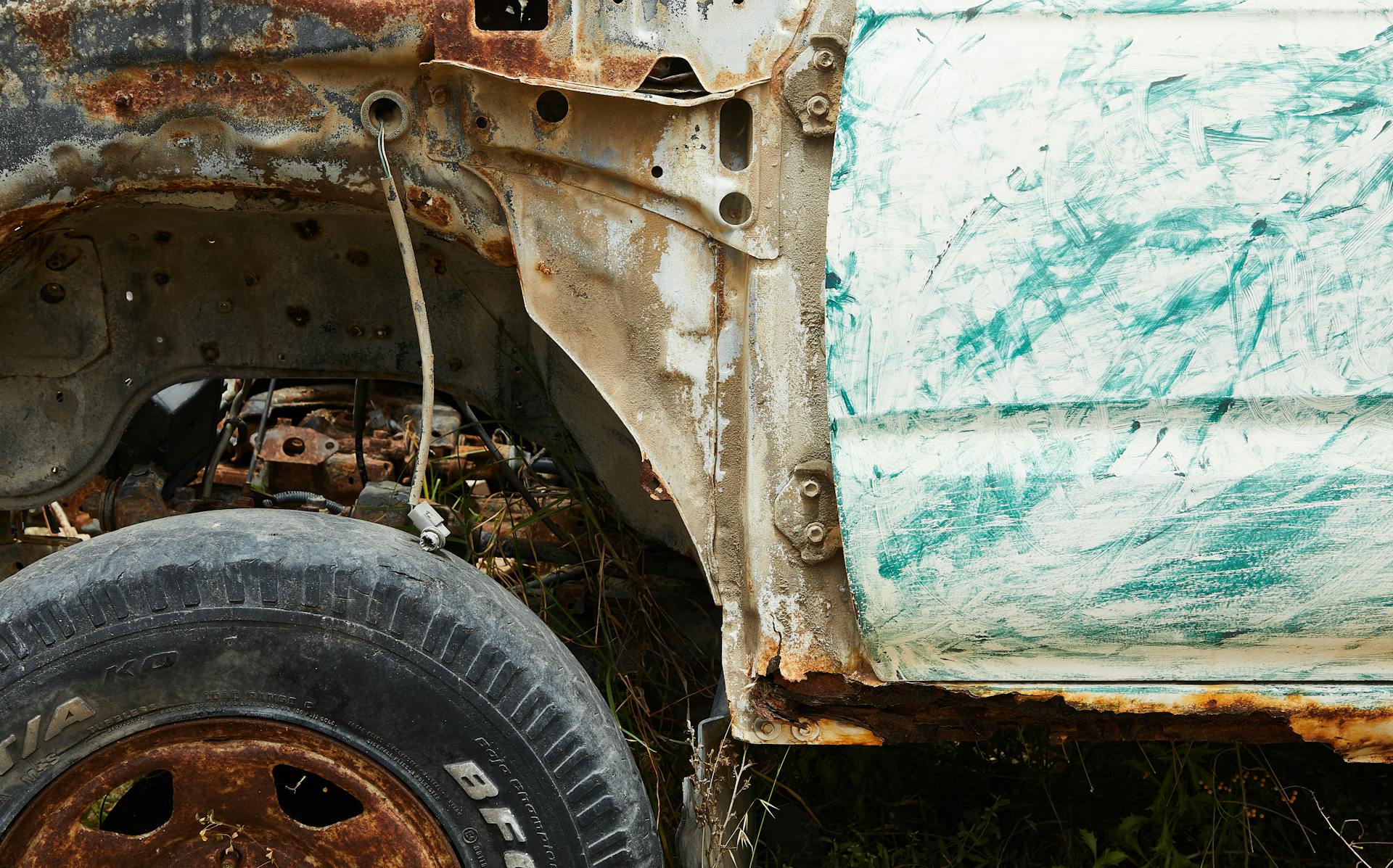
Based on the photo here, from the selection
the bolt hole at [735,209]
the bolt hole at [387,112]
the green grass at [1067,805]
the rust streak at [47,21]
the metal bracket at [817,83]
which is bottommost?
the green grass at [1067,805]

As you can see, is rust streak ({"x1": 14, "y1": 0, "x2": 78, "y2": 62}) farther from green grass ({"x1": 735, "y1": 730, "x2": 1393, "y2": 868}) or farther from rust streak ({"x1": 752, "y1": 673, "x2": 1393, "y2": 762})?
green grass ({"x1": 735, "y1": 730, "x2": 1393, "y2": 868})

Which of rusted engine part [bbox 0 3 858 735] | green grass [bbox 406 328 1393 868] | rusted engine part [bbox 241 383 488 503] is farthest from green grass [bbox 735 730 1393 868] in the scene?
rusted engine part [bbox 241 383 488 503]

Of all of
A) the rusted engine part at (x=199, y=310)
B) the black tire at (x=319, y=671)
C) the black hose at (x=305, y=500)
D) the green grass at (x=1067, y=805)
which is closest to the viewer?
the black tire at (x=319, y=671)

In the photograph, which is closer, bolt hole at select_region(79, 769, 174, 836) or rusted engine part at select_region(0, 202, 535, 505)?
bolt hole at select_region(79, 769, 174, 836)

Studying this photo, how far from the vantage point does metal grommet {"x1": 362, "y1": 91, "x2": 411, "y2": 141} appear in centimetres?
167

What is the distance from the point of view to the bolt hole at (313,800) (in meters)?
1.79

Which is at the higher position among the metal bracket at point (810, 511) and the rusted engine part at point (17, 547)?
the rusted engine part at point (17, 547)

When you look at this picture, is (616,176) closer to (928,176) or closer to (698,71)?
(698,71)

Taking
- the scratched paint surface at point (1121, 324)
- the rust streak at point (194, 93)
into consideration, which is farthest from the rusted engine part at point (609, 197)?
the scratched paint surface at point (1121, 324)

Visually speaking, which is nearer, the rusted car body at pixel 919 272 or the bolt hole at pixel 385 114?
the rusted car body at pixel 919 272

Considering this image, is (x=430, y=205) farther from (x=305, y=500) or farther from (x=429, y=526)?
(x=305, y=500)

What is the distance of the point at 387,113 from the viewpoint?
1.69 metres

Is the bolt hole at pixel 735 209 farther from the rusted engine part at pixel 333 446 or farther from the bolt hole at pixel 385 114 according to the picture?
the rusted engine part at pixel 333 446

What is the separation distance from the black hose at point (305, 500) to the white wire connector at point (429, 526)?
1.03 meters
